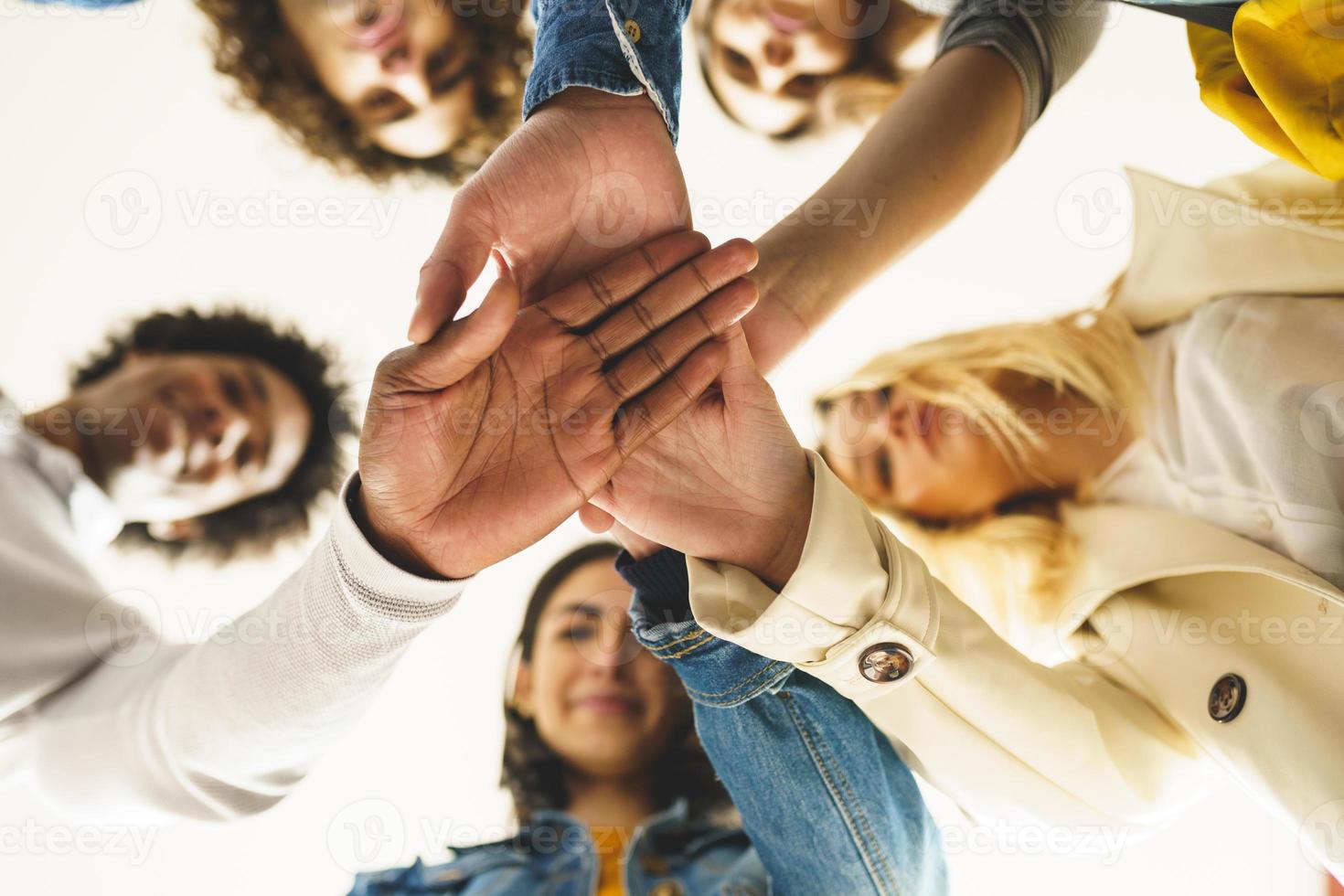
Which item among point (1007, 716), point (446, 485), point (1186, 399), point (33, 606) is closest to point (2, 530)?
point (33, 606)

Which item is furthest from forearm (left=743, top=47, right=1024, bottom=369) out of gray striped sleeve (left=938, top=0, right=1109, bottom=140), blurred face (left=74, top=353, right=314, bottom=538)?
blurred face (left=74, top=353, right=314, bottom=538)

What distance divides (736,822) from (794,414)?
28.5 inches

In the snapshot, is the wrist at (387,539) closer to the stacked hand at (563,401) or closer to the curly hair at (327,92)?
the stacked hand at (563,401)

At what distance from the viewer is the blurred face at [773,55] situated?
4.84 feet

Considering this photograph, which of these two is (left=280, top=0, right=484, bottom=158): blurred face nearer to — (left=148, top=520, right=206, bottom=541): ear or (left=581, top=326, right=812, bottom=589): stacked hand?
(left=148, top=520, right=206, bottom=541): ear

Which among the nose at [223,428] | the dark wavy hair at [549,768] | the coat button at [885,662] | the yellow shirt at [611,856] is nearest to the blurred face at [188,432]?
the nose at [223,428]

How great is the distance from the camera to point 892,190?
0.89m

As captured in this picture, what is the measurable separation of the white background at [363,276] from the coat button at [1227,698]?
2.83 ft

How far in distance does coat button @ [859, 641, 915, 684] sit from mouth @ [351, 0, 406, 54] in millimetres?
1260

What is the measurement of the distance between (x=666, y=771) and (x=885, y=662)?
3.07 ft

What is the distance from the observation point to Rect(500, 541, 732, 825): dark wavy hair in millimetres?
1485

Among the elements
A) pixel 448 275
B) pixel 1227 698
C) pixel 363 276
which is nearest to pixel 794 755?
pixel 1227 698

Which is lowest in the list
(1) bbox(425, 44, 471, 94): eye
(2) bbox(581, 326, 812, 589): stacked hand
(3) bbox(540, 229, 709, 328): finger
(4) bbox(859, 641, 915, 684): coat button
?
(4) bbox(859, 641, 915, 684): coat button

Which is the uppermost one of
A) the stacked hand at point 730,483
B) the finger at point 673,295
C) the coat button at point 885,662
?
the finger at point 673,295
